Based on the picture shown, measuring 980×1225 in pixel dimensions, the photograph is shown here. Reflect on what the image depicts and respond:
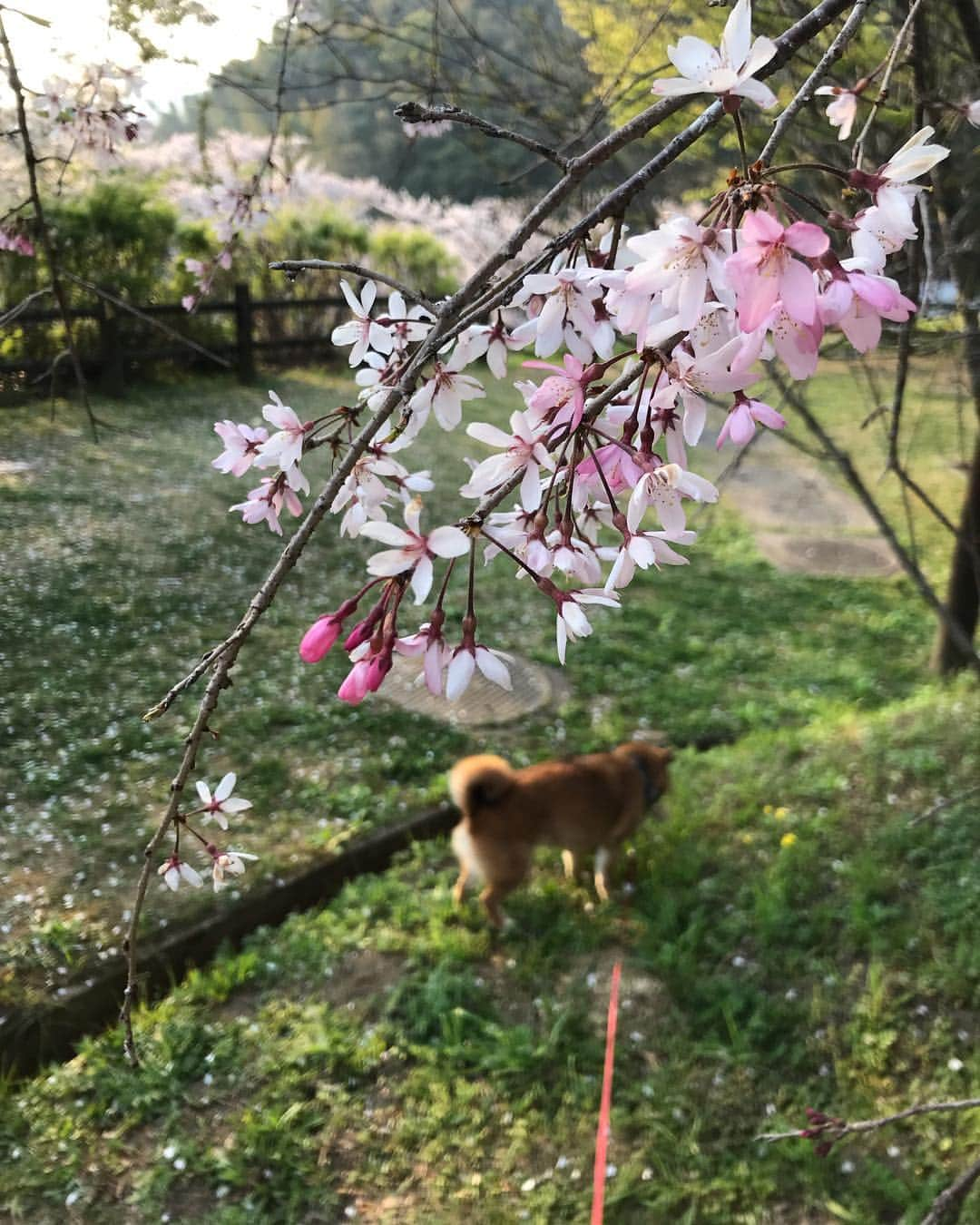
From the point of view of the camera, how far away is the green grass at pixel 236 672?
2.75 m

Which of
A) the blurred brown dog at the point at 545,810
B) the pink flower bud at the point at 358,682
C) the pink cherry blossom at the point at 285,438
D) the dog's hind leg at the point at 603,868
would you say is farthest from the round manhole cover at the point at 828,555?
the pink flower bud at the point at 358,682

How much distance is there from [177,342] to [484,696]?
3664 mm

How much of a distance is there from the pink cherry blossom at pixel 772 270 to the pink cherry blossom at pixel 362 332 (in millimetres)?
510

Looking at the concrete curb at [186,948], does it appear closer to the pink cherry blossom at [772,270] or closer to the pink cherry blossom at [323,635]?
the pink cherry blossom at [323,635]

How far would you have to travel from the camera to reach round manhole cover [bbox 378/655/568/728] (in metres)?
3.78

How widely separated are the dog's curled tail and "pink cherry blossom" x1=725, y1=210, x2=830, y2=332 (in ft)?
7.01

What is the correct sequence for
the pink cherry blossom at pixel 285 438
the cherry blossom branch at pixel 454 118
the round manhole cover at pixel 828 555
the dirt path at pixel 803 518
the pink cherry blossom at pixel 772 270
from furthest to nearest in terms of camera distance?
the dirt path at pixel 803 518
the round manhole cover at pixel 828 555
the pink cherry blossom at pixel 285 438
the cherry blossom branch at pixel 454 118
the pink cherry blossom at pixel 772 270

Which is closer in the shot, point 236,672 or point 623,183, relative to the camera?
point 623,183

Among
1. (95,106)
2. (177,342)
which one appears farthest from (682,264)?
(177,342)

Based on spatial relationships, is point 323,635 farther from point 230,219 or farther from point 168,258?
point 168,258

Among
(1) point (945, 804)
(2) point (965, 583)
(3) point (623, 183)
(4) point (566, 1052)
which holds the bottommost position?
(4) point (566, 1052)

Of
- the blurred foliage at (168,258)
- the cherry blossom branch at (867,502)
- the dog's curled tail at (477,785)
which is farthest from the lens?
the blurred foliage at (168,258)

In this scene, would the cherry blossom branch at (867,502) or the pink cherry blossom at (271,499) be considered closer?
the pink cherry blossom at (271,499)

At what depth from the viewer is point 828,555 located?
233 inches
